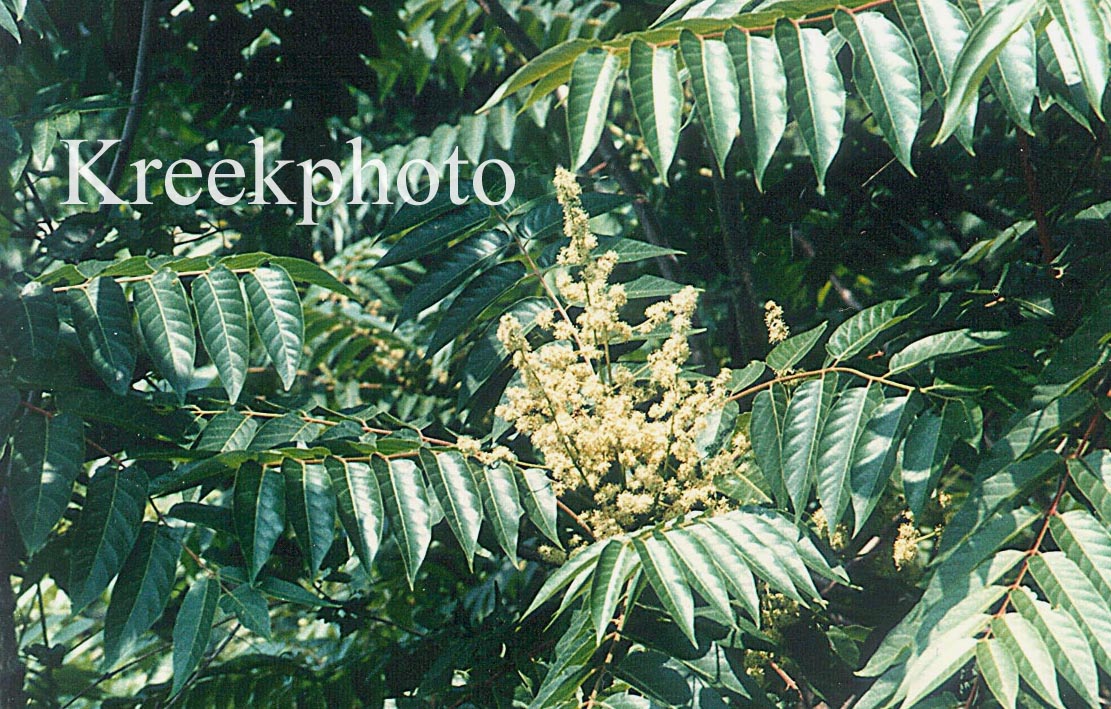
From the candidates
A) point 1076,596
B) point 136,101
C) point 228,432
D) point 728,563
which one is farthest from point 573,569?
point 136,101

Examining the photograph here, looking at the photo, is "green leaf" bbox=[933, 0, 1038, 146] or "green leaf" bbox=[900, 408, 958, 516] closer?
"green leaf" bbox=[933, 0, 1038, 146]

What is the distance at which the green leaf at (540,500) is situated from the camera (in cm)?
137

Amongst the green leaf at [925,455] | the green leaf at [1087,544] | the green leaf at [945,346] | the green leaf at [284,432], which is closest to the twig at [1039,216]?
the green leaf at [945,346]

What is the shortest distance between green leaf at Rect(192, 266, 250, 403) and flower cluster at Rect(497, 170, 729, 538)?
371 millimetres

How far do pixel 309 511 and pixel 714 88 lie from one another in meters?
0.68

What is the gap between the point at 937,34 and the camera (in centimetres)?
127

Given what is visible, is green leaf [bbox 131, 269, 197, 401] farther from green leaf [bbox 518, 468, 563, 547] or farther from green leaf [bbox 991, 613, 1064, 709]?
green leaf [bbox 991, 613, 1064, 709]

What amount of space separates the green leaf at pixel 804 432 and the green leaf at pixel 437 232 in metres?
0.57

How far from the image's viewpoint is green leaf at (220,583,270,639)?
1.38m

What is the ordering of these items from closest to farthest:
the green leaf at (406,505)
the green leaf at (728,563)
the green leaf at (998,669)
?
the green leaf at (998,669)
the green leaf at (728,563)
the green leaf at (406,505)

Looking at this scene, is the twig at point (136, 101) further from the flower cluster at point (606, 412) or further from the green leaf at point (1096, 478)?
the green leaf at point (1096, 478)

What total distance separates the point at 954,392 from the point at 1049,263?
0.44m

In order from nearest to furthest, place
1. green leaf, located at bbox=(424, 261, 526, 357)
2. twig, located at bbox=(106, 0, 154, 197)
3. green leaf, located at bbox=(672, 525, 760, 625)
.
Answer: green leaf, located at bbox=(672, 525, 760, 625) < green leaf, located at bbox=(424, 261, 526, 357) < twig, located at bbox=(106, 0, 154, 197)

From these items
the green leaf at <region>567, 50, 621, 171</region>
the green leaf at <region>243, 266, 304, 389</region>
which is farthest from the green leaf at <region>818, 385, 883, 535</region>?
the green leaf at <region>243, 266, 304, 389</region>
